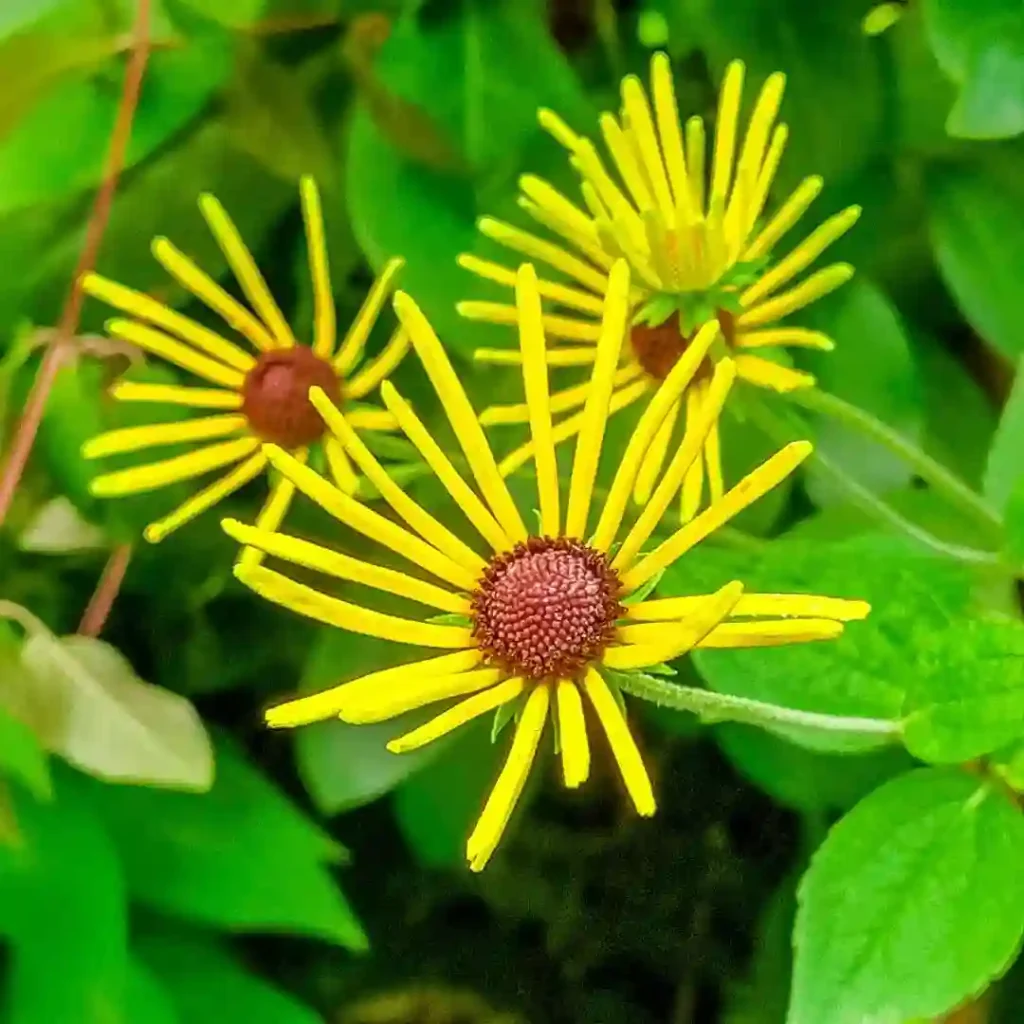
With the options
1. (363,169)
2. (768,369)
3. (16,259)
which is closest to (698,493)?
(768,369)

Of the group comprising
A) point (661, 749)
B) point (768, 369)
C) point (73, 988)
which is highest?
point (768, 369)

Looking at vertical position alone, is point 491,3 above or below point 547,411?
above

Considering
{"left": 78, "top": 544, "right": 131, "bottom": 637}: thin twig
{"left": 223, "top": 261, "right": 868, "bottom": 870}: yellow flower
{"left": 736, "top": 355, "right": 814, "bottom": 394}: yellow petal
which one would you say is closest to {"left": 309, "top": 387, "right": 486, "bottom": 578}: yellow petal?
{"left": 223, "top": 261, "right": 868, "bottom": 870}: yellow flower

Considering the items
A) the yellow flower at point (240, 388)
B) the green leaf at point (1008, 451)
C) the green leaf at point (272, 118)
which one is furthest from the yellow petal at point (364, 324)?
the green leaf at point (1008, 451)

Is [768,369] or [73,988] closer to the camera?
[768,369]

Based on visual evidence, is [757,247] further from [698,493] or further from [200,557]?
[200,557]

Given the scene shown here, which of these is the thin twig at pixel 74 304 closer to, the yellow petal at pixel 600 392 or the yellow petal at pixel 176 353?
the yellow petal at pixel 176 353

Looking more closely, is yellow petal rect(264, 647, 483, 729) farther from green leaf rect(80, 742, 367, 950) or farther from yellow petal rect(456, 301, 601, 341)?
green leaf rect(80, 742, 367, 950)
